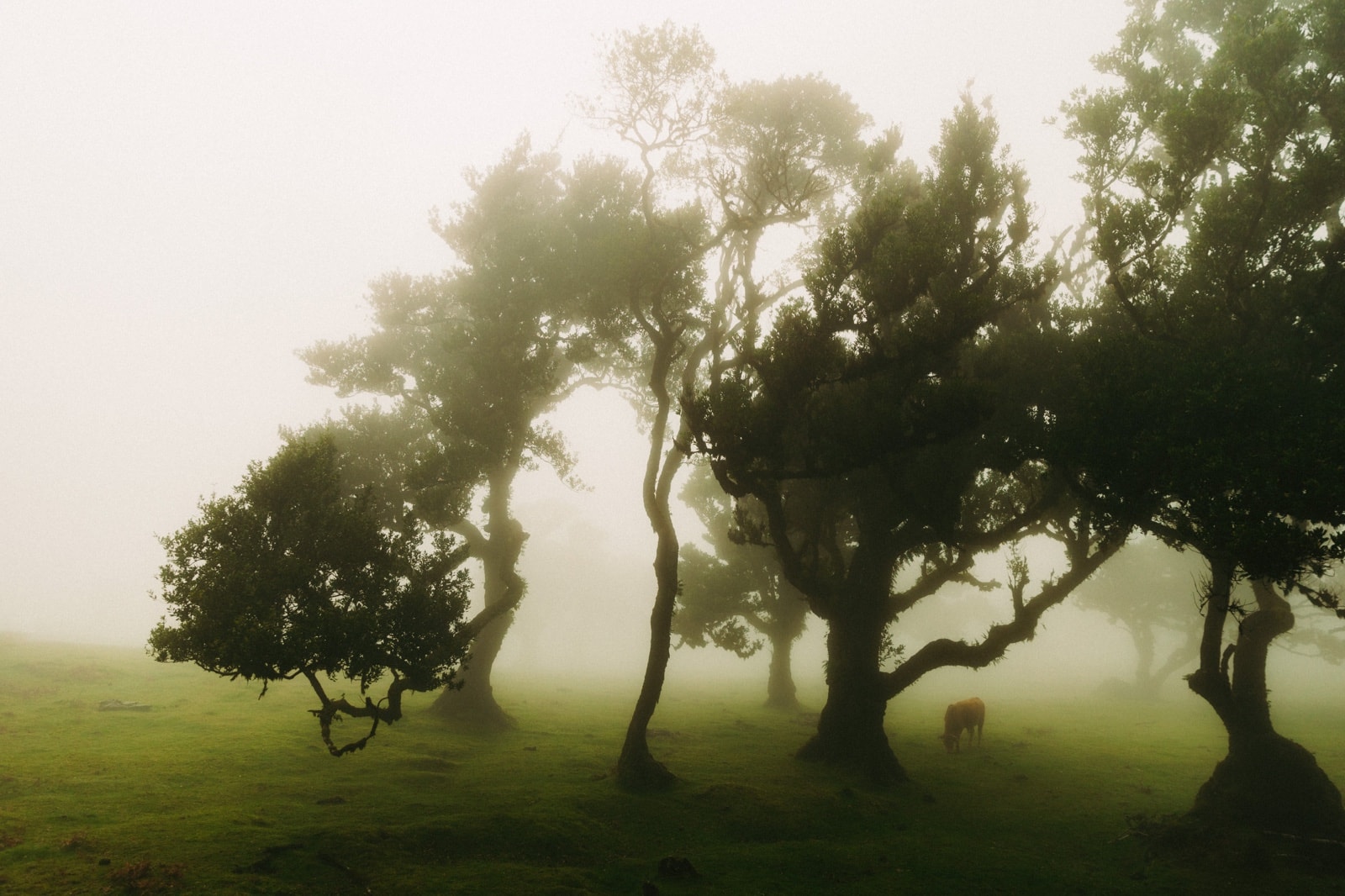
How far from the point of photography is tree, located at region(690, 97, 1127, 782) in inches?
797

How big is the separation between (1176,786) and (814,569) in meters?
14.4

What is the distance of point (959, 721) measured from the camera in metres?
30.7

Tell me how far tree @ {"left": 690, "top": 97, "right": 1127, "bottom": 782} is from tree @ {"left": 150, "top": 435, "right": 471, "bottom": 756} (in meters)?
9.78

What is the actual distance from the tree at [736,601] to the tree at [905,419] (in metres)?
13.7

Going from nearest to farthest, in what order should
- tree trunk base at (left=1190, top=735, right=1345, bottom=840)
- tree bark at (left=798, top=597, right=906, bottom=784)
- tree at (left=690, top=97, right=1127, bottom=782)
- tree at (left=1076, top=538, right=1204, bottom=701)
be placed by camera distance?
tree trunk base at (left=1190, top=735, right=1345, bottom=840)
tree at (left=690, top=97, right=1127, bottom=782)
tree bark at (left=798, top=597, right=906, bottom=784)
tree at (left=1076, top=538, right=1204, bottom=701)

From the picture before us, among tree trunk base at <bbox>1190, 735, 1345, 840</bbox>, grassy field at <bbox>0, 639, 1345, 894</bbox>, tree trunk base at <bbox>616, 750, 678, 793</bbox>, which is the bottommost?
grassy field at <bbox>0, 639, 1345, 894</bbox>

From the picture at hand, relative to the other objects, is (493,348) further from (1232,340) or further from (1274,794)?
(1274,794)

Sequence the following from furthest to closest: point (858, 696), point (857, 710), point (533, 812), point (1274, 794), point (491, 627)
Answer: point (491, 627), point (858, 696), point (857, 710), point (1274, 794), point (533, 812)

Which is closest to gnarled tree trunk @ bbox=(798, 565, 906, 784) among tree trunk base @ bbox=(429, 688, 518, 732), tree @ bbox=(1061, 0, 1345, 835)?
tree @ bbox=(1061, 0, 1345, 835)

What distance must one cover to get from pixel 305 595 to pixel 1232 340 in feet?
85.2

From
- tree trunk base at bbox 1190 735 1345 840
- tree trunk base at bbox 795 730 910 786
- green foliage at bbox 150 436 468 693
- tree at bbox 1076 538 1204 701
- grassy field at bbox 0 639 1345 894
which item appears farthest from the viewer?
tree at bbox 1076 538 1204 701

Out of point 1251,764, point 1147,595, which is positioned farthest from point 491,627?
point 1147,595

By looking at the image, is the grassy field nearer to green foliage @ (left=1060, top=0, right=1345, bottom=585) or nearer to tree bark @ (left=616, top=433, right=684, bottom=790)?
tree bark @ (left=616, top=433, right=684, bottom=790)

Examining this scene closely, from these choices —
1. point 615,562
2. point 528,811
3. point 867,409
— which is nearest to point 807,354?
point 867,409
